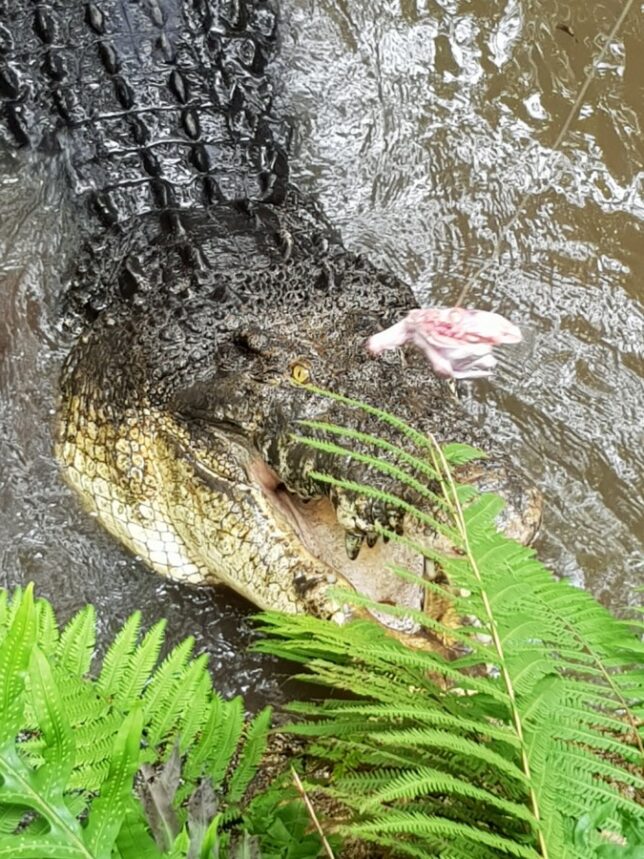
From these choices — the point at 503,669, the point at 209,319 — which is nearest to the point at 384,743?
the point at 503,669

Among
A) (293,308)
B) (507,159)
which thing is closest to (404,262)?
(507,159)

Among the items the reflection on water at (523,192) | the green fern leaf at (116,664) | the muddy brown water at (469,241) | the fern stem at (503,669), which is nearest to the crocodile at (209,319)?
the muddy brown water at (469,241)

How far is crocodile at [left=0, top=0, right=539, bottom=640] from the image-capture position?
2863 mm

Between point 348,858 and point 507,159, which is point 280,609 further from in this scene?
point 507,159

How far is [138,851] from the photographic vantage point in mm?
1184

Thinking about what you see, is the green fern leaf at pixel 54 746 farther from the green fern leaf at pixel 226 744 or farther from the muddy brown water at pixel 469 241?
the muddy brown water at pixel 469 241

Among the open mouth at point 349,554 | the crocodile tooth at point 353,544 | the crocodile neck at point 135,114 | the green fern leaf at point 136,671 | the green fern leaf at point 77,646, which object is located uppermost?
the crocodile neck at point 135,114

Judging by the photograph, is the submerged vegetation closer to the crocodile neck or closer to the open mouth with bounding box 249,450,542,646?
the open mouth with bounding box 249,450,542,646

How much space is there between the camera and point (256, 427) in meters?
3.03

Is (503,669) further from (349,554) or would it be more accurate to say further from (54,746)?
(349,554)

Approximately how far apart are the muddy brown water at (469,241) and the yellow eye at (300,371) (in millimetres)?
866

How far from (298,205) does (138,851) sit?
3456mm

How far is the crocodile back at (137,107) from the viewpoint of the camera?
13.5 feet

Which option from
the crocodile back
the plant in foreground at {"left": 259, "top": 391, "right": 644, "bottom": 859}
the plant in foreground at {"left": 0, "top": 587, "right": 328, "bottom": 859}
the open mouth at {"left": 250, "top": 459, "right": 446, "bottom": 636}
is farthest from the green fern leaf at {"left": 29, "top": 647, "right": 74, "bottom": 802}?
the crocodile back
